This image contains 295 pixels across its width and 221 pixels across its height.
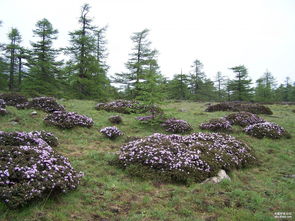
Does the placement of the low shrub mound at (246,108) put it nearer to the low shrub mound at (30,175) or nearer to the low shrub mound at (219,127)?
the low shrub mound at (219,127)

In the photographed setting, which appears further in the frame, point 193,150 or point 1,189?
point 193,150

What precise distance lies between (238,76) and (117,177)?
4123 cm

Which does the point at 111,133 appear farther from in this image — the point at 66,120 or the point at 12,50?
the point at 12,50

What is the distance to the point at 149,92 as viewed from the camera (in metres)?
13.0

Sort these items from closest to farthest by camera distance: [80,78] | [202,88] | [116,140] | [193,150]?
[193,150]
[116,140]
[80,78]
[202,88]

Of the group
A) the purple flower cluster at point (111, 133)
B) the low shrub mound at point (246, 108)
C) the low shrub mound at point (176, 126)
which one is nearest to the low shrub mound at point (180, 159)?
the purple flower cluster at point (111, 133)

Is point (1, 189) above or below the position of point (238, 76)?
below

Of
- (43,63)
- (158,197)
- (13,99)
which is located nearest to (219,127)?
(158,197)

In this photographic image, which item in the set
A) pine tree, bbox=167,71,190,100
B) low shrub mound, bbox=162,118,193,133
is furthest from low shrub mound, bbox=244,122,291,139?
pine tree, bbox=167,71,190,100

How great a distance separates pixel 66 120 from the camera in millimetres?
11656

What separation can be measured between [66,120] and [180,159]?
6.95 meters

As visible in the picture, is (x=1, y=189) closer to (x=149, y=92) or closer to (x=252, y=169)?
(x=252, y=169)

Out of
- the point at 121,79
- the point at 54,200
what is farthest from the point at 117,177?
the point at 121,79

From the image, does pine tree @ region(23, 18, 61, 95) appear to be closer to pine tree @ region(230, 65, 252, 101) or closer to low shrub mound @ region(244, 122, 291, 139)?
low shrub mound @ region(244, 122, 291, 139)
